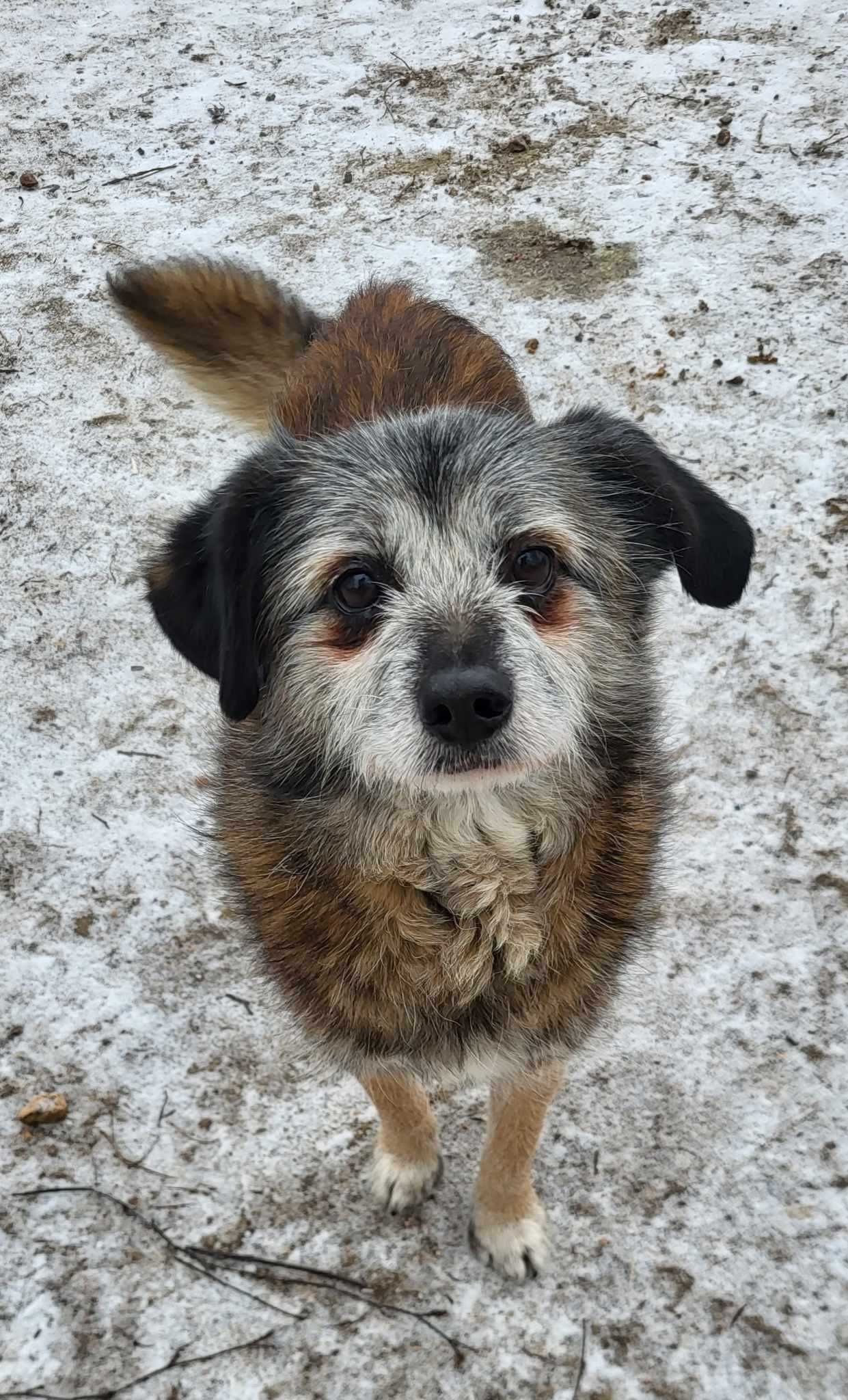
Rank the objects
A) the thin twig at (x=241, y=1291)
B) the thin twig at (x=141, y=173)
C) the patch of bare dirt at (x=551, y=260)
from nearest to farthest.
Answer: the thin twig at (x=241, y=1291), the patch of bare dirt at (x=551, y=260), the thin twig at (x=141, y=173)

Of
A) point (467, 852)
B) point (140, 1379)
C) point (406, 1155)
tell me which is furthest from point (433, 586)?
point (140, 1379)

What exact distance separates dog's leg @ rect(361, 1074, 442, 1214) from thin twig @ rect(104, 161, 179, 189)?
4.72 meters

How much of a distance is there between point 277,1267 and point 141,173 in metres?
5.01

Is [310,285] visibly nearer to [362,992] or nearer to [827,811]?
[827,811]

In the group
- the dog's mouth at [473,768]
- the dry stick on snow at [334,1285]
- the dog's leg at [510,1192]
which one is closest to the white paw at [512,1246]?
the dog's leg at [510,1192]

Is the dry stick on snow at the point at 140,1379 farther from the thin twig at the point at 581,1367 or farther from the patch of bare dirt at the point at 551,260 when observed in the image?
the patch of bare dirt at the point at 551,260

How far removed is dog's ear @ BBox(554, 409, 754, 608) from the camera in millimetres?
1794

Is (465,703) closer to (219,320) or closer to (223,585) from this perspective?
(223,585)

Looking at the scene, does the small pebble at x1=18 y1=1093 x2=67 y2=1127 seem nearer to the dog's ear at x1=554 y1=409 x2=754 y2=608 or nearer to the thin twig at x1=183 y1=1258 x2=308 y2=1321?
the thin twig at x1=183 y1=1258 x2=308 y2=1321

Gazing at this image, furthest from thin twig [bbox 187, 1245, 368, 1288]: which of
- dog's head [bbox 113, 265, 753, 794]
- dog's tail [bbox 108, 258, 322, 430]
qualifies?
dog's tail [bbox 108, 258, 322, 430]

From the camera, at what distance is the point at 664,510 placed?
1.88 m

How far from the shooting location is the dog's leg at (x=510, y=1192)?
2055 millimetres

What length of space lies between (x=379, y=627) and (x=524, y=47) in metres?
5.07

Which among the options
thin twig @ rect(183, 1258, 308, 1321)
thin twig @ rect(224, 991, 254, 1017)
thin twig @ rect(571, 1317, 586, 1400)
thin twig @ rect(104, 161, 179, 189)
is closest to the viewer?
thin twig @ rect(571, 1317, 586, 1400)
